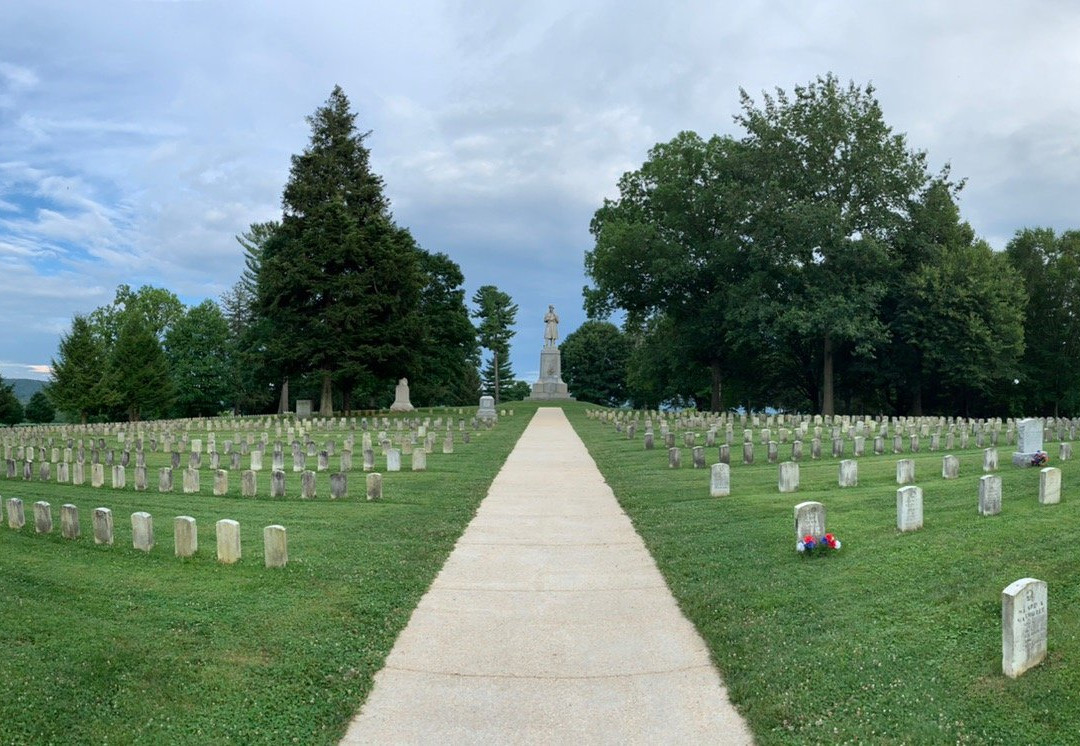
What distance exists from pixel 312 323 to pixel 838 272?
2858cm

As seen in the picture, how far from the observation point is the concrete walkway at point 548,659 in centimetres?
515

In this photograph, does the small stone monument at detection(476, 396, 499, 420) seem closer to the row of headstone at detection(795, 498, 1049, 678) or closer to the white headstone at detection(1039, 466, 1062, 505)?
the white headstone at detection(1039, 466, 1062, 505)

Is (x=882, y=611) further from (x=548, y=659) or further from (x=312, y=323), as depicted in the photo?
(x=312, y=323)

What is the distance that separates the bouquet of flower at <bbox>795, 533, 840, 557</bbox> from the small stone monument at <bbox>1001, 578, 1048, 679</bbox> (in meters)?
3.36

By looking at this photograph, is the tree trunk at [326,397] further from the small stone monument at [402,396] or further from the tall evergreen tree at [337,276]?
the small stone monument at [402,396]

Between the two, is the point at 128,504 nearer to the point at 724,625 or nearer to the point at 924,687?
the point at 724,625

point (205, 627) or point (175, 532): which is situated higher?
point (175, 532)

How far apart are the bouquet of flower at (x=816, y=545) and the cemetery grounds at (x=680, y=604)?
122 mm

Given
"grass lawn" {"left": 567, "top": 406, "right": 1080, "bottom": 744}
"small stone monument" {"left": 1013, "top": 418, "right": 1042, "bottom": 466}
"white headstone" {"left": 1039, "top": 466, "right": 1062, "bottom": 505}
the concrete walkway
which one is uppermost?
"small stone monument" {"left": 1013, "top": 418, "right": 1042, "bottom": 466}

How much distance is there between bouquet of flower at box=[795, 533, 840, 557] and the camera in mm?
9141

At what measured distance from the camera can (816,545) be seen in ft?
30.1

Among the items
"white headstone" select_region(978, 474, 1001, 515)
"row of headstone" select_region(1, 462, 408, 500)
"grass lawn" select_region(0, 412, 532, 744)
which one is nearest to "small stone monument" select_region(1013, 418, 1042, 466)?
"white headstone" select_region(978, 474, 1001, 515)

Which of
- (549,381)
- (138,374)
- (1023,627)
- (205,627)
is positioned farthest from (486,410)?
(1023,627)

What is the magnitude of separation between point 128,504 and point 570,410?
139 ft
